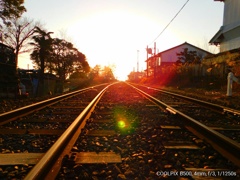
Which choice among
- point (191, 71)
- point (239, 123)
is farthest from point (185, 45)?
point (239, 123)

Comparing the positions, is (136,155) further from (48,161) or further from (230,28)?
(230,28)

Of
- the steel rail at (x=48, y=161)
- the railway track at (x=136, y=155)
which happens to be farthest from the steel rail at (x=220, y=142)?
the steel rail at (x=48, y=161)

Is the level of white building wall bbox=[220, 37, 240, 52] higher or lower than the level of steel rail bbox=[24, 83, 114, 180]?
higher

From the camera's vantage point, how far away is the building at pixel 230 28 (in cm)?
2761

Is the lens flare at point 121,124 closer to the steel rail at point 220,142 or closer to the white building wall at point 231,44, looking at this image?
the steel rail at point 220,142

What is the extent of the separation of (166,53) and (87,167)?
220ft

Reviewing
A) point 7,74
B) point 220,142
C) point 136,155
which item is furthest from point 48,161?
point 7,74

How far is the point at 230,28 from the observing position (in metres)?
28.6

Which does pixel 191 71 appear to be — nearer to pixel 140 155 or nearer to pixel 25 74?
pixel 25 74

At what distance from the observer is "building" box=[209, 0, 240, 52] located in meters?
27.6

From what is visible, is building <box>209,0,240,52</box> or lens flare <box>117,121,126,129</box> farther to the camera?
building <box>209,0,240,52</box>

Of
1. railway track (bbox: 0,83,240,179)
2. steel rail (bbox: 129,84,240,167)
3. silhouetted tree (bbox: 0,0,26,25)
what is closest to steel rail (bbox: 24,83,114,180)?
railway track (bbox: 0,83,240,179)

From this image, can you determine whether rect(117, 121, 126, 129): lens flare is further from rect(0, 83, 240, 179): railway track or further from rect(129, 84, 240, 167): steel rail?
rect(129, 84, 240, 167): steel rail

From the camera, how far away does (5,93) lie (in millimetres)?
16516
